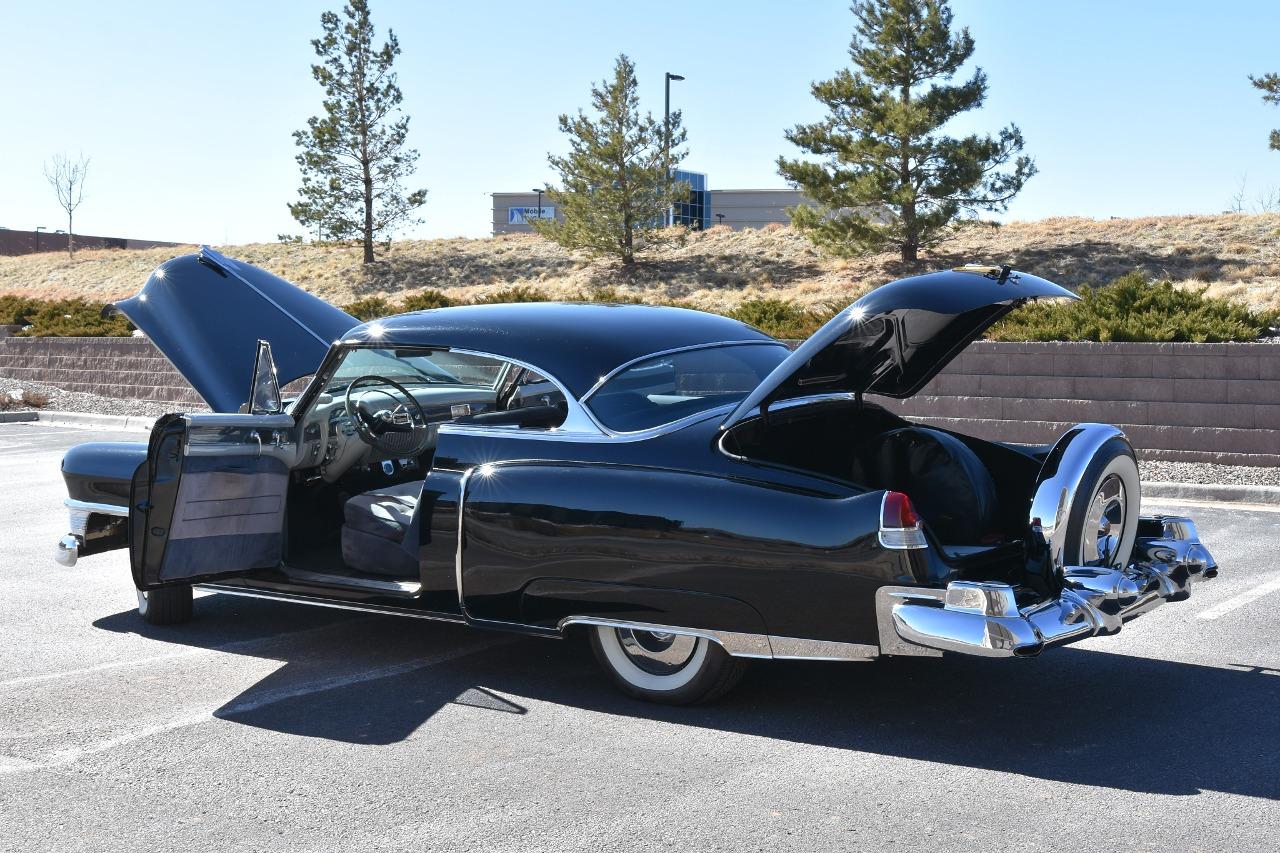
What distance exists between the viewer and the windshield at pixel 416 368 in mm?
5820

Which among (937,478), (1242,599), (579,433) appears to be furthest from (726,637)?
(1242,599)

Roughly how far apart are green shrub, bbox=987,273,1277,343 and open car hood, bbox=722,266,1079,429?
Answer: 8749 mm

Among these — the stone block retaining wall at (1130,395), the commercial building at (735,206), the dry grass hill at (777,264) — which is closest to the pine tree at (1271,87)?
the dry grass hill at (777,264)

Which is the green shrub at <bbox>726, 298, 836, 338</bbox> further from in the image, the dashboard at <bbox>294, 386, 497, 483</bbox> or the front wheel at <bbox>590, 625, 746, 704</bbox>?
the front wheel at <bbox>590, 625, 746, 704</bbox>

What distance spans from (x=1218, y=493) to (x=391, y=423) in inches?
310

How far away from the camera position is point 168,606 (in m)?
6.31

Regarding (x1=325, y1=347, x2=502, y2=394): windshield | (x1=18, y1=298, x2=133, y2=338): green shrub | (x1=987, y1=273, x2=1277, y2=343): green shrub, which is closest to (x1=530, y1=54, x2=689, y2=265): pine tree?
(x1=18, y1=298, x2=133, y2=338): green shrub

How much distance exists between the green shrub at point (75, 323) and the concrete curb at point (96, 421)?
461 cm

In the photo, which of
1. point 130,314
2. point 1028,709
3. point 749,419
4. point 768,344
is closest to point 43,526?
point 130,314

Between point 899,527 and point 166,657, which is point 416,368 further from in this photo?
point 899,527

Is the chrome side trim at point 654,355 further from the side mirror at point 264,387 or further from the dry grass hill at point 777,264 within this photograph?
the dry grass hill at point 777,264

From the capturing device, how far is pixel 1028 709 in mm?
4867

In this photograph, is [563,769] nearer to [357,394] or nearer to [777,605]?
[777,605]

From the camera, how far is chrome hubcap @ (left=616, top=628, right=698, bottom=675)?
482 cm
